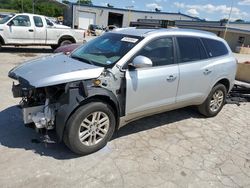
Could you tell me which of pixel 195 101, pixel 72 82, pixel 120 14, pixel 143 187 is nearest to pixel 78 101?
pixel 72 82

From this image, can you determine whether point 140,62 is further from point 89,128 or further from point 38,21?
point 38,21

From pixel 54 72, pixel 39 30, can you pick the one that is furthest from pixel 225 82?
pixel 39 30

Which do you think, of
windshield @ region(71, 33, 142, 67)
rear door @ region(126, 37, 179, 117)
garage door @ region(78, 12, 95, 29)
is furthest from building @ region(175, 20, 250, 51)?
windshield @ region(71, 33, 142, 67)

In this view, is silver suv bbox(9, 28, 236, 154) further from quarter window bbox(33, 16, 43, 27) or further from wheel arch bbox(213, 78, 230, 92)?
quarter window bbox(33, 16, 43, 27)

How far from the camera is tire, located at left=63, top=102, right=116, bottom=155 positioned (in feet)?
11.0

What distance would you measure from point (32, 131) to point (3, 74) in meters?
4.30

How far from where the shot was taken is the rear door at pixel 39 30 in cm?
1202

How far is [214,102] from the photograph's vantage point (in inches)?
215

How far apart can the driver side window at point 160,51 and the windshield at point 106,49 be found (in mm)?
212

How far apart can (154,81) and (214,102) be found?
2.10 meters

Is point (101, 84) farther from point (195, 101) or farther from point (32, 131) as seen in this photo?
point (195, 101)

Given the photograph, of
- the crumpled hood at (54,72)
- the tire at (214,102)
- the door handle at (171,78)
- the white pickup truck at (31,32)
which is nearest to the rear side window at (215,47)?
the tire at (214,102)

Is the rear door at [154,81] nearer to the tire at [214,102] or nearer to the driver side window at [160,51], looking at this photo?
the driver side window at [160,51]

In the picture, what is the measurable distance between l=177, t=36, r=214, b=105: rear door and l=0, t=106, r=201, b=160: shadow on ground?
0.68m
